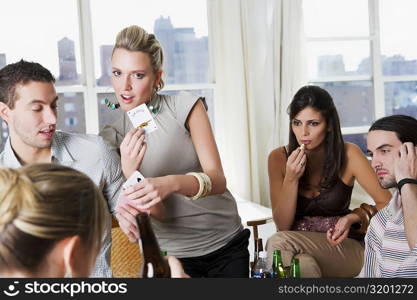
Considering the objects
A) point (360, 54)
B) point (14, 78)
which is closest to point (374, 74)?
point (360, 54)

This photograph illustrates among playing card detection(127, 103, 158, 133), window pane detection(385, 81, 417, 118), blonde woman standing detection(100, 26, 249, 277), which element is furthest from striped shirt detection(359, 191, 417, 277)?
window pane detection(385, 81, 417, 118)

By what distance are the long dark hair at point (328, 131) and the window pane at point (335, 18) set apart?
5.91 ft

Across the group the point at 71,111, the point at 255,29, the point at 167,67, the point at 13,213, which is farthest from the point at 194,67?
the point at 13,213

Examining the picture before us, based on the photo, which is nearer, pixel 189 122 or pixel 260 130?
pixel 189 122

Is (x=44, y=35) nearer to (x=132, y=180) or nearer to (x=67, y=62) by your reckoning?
(x=67, y=62)

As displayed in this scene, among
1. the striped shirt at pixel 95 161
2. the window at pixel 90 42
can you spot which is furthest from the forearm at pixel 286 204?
the window at pixel 90 42

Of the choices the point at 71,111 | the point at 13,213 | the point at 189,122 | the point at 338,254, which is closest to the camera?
the point at 13,213

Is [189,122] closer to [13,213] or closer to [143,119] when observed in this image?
[143,119]

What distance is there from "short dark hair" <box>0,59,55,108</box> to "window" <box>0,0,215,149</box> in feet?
7.00

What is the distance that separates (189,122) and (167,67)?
Result: 2.10m

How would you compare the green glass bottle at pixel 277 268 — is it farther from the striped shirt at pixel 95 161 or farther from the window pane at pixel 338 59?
the window pane at pixel 338 59

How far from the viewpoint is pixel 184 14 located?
343 cm

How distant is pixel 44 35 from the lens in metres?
3.24

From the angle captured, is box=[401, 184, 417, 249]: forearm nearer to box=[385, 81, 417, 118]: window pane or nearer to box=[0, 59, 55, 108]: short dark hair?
box=[0, 59, 55, 108]: short dark hair
